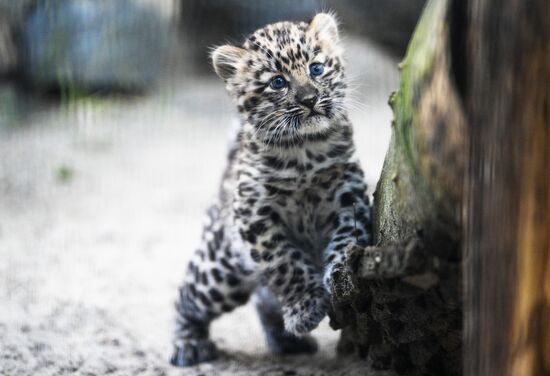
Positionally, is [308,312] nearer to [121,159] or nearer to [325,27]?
[325,27]

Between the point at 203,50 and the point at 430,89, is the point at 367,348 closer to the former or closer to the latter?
the point at 430,89

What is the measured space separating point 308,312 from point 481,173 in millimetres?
1937

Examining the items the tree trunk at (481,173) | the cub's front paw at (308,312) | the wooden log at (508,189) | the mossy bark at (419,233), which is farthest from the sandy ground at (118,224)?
the wooden log at (508,189)

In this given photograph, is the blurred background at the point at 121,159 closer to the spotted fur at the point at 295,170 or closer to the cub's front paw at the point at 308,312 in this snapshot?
the spotted fur at the point at 295,170

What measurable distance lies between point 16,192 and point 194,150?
2433 mm

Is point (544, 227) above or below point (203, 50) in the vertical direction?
below

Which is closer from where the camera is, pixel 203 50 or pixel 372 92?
pixel 372 92

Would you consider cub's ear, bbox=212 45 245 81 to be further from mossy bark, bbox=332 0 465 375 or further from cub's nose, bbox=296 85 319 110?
mossy bark, bbox=332 0 465 375

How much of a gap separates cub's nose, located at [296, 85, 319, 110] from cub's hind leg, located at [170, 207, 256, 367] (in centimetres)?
120

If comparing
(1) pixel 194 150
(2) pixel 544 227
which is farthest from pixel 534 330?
(1) pixel 194 150

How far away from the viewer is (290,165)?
433 cm

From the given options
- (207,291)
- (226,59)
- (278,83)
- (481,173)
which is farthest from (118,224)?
(481,173)

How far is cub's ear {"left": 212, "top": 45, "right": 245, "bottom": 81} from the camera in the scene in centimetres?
468

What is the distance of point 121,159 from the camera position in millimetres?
9430
